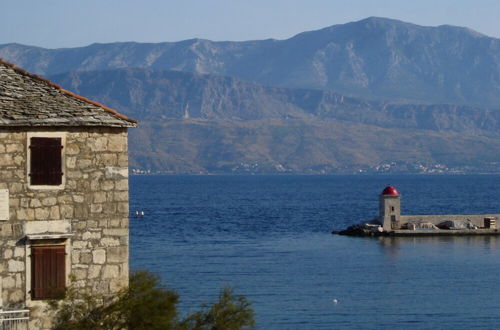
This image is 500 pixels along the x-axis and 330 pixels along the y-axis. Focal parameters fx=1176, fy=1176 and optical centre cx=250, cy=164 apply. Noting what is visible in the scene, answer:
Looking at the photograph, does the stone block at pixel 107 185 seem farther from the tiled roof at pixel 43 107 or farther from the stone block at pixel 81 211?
the tiled roof at pixel 43 107

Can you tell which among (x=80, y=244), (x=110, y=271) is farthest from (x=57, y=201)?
(x=110, y=271)

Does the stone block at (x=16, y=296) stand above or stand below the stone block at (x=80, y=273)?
below

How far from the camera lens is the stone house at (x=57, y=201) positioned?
55.7 feet

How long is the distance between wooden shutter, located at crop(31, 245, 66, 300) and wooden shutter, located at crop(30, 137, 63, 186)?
3.21ft

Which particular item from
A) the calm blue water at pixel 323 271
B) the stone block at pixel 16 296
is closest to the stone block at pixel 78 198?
the stone block at pixel 16 296

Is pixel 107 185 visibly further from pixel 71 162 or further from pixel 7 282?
pixel 7 282

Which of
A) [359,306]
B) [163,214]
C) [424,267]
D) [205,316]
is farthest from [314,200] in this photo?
[205,316]

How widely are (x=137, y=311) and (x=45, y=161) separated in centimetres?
266

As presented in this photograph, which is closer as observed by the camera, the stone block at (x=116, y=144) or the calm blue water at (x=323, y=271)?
the stone block at (x=116, y=144)

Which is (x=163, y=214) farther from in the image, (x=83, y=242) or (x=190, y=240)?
(x=83, y=242)

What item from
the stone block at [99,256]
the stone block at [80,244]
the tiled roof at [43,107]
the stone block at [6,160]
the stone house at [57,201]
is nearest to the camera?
the stone block at [6,160]

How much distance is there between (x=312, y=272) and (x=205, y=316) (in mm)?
48440

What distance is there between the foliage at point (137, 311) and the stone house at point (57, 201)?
20cm

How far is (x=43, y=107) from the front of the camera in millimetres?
17438
